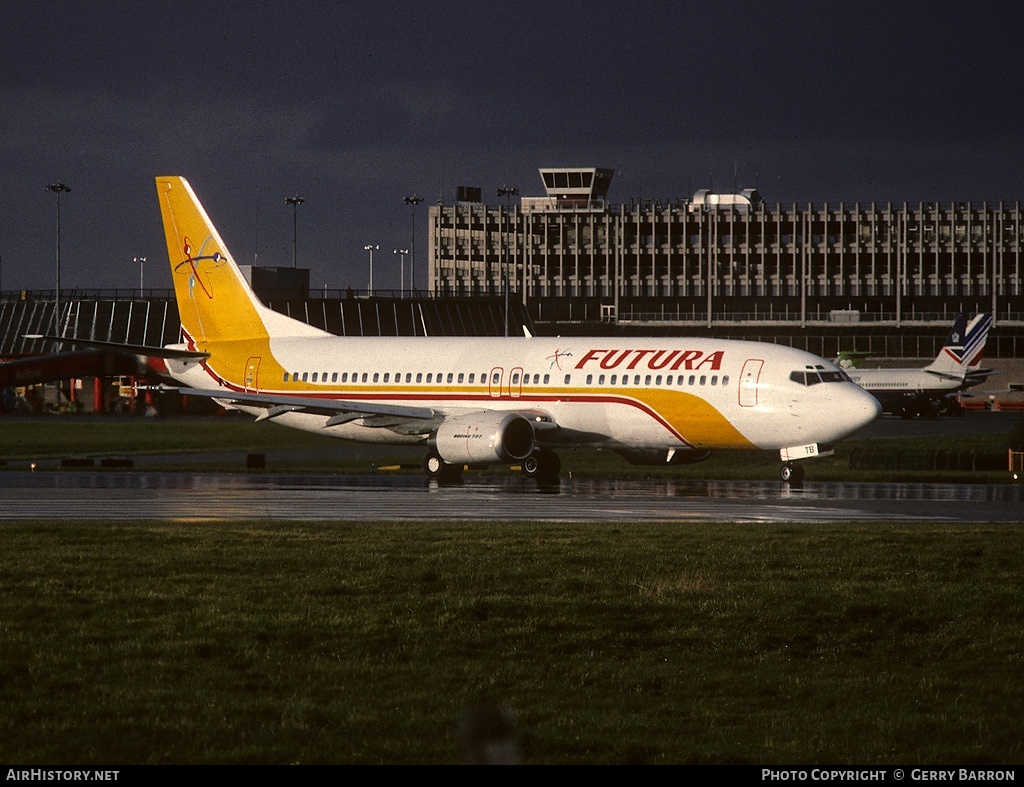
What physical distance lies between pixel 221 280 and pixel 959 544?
33.9 metres

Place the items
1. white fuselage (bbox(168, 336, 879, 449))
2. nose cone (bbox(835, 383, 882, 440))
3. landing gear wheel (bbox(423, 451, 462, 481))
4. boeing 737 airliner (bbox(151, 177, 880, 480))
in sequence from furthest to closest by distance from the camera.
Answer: landing gear wheel (bbox(423, 451, 462, 481)) < boeing 737 airliner (bbox(151, 177, 880, 480)) < white fuselage (bbox(168, 336, 879, 449)) < nose cone (bbox(835, 383, 882, 440))

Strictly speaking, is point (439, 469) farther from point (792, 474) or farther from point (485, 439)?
point (792, 474)

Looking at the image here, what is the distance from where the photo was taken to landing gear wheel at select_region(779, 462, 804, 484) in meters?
41.4

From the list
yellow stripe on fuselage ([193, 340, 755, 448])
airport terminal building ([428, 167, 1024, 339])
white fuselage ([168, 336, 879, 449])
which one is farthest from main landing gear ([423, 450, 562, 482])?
airport terminal building ([428, 167, 1024, 339])

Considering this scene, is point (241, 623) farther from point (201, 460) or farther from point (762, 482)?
point (201, 460)

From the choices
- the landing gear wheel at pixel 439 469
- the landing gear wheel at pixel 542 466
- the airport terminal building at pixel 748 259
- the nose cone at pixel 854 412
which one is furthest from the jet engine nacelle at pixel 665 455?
the airport terminal building at pixel 748 259

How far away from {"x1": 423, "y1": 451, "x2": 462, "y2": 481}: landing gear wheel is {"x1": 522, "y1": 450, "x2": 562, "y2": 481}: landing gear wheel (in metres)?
2.18

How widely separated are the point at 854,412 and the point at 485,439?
1035 cm

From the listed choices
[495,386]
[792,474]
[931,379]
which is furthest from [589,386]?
[931,379]

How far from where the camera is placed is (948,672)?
15.0m

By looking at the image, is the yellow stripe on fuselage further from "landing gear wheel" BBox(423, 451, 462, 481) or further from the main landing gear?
"landing gear wheel" BBox(423, 451, 462, 481)

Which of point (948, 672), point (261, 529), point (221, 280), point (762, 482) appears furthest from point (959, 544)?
point (221, 280)

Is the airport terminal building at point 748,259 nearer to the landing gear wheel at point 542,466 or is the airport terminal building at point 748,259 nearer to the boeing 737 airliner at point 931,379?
the boeing 737 airliner at point 931,379

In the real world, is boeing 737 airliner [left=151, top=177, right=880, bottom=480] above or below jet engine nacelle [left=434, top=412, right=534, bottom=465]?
above
